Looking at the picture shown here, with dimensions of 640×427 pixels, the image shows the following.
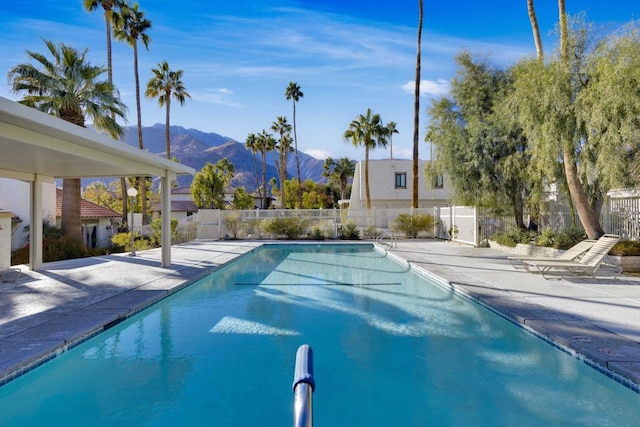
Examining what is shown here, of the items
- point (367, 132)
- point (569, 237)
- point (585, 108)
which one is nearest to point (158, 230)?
point (569, 237)

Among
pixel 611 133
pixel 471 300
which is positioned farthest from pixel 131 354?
pixel 611 133

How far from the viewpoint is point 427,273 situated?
36.1 ft

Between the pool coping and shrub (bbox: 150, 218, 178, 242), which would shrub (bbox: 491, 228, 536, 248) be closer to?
the pool coping

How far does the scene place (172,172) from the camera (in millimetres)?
12648

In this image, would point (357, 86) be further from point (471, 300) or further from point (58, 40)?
point (471, 300)

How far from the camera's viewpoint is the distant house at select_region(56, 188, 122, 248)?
24578mm

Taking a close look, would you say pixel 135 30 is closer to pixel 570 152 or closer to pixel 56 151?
pixel 56 151

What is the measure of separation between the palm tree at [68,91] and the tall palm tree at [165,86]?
13.1 metres

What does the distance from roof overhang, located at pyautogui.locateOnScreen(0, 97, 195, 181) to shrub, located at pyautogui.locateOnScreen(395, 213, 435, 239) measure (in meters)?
13.7

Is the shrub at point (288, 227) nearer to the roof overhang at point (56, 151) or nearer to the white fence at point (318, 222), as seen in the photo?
the white fence at point (318, 222)

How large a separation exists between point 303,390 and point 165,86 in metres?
32.7

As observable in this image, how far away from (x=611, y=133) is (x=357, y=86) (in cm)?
1433

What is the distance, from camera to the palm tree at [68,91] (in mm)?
15930

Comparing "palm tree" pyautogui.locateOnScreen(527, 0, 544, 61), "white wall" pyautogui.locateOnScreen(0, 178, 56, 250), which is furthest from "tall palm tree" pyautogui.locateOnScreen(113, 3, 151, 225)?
"palm tree" pyautogui.locateOnScreen(527, 0, 544, 61)
